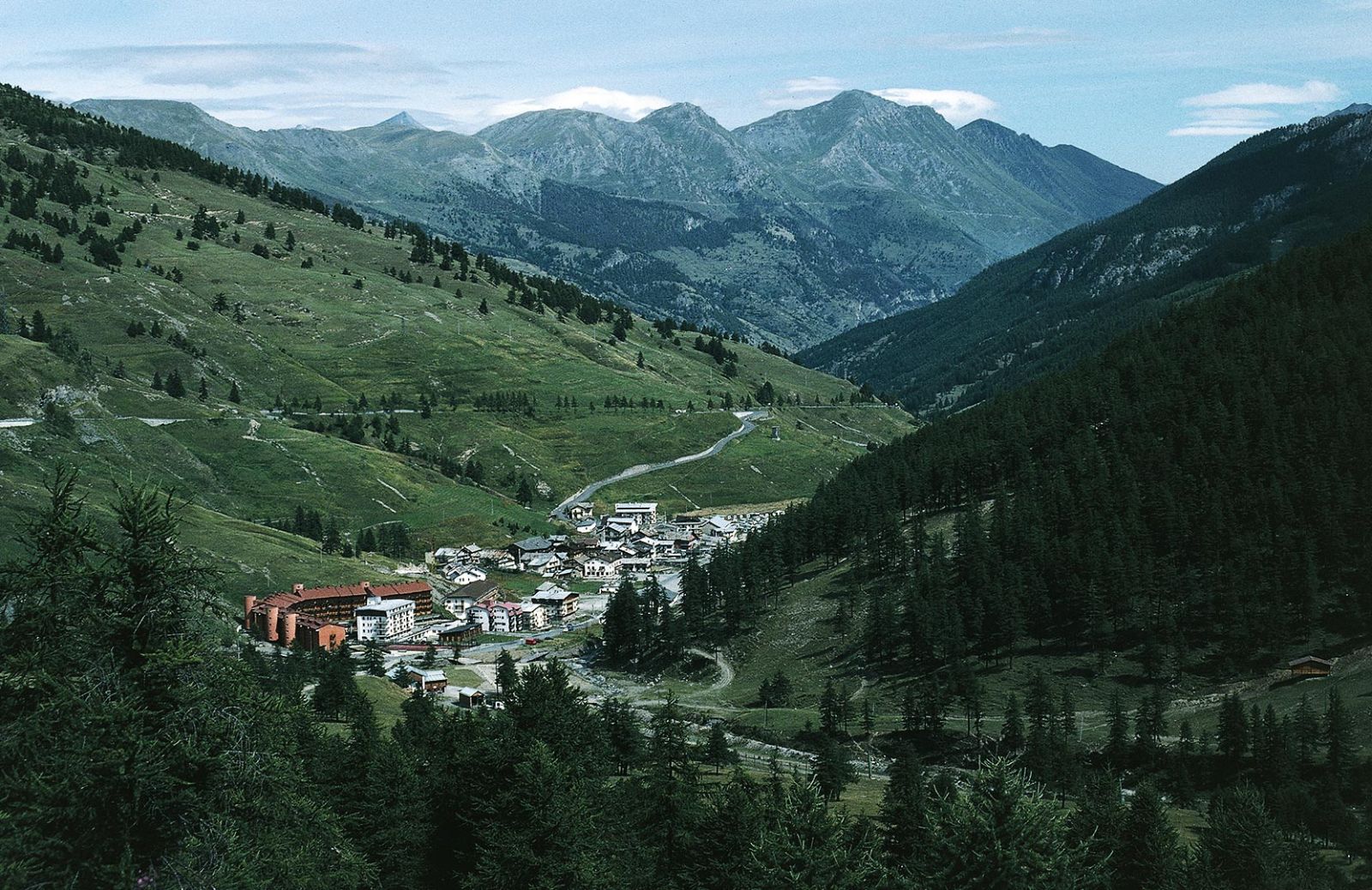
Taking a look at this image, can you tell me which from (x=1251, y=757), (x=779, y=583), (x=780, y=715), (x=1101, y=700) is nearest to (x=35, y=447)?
(x=779, y=583)

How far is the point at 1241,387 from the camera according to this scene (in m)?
168

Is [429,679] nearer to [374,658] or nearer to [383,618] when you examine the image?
[374,658]

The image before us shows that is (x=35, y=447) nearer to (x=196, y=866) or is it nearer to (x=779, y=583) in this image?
(x=779, y=583)

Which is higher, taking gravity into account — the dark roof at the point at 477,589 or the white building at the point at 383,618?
the dark roof at the point at 477,589

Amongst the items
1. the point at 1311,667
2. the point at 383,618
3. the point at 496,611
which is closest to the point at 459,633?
Result: the point at 496,611

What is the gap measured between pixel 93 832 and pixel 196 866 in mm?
2122

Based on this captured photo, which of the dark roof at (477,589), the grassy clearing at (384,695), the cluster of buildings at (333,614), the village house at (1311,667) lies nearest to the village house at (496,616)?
the dark roof at (477,589)

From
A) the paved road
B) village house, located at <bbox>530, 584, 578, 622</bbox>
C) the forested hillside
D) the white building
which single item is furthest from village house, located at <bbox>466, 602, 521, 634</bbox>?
the paved road

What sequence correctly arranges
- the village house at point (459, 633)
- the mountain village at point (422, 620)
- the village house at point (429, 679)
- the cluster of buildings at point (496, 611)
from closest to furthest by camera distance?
the village house at point (429, 679)
the mountain village at point (422, 620)
the village house at point (459, 633)
the cluster of buildings at point (496, 611)

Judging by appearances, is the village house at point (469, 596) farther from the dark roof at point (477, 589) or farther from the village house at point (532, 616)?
the village house at point (532, 616)

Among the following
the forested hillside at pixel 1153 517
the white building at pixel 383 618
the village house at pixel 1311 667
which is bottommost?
the white building at pixel 383 618

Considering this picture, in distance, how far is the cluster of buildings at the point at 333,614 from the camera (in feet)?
516

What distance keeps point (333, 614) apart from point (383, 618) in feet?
24.6

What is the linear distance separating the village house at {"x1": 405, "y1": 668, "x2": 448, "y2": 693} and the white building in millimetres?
23636
